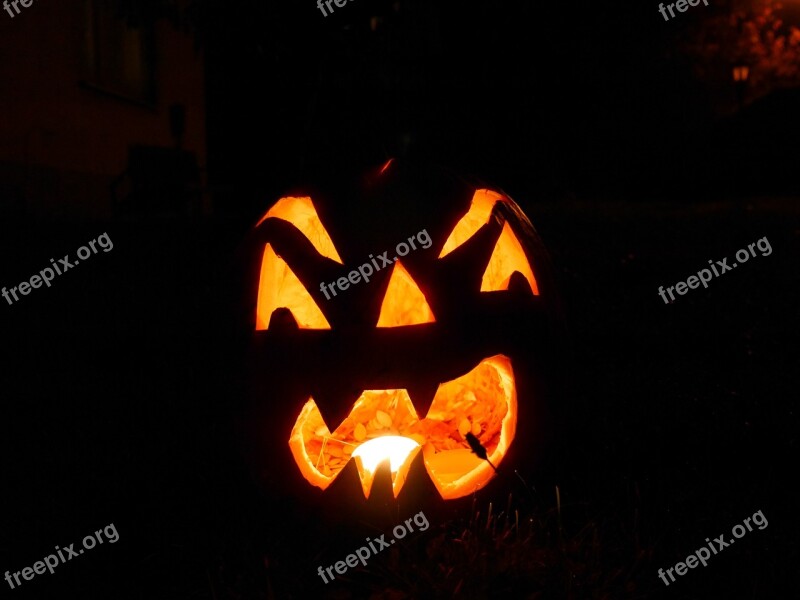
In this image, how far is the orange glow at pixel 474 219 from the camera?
7.33ft

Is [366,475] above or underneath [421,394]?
underneath

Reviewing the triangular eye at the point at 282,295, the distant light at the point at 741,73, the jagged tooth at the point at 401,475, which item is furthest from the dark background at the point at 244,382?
the distant light at the point at 741,73

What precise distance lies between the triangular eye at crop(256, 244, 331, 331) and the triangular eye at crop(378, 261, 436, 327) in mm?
182

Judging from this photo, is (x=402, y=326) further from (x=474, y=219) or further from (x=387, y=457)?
(x=474, y=219)

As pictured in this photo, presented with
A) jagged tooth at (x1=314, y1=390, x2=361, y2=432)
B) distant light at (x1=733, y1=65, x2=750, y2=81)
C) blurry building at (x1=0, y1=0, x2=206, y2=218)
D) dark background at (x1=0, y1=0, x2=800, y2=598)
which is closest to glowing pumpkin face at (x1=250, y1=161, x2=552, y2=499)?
jagged tooth at (x1=314, y1=390, x2=361, y2=432)

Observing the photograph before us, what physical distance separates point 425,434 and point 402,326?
0.42 metres

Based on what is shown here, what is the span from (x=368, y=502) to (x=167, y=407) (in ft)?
3.94

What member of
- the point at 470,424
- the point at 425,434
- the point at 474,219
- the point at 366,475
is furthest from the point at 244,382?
the point at 474,219

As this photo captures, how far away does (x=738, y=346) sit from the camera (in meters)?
3.41

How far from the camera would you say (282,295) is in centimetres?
219

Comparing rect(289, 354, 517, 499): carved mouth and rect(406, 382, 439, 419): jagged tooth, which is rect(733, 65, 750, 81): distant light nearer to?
rect(289, 354, 517, 499): carved mouth

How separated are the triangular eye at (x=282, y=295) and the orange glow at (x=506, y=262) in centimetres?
48

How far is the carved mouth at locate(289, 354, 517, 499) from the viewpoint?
6.71 ft

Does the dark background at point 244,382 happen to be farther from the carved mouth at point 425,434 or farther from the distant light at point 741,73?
the distant light at point 741,73
